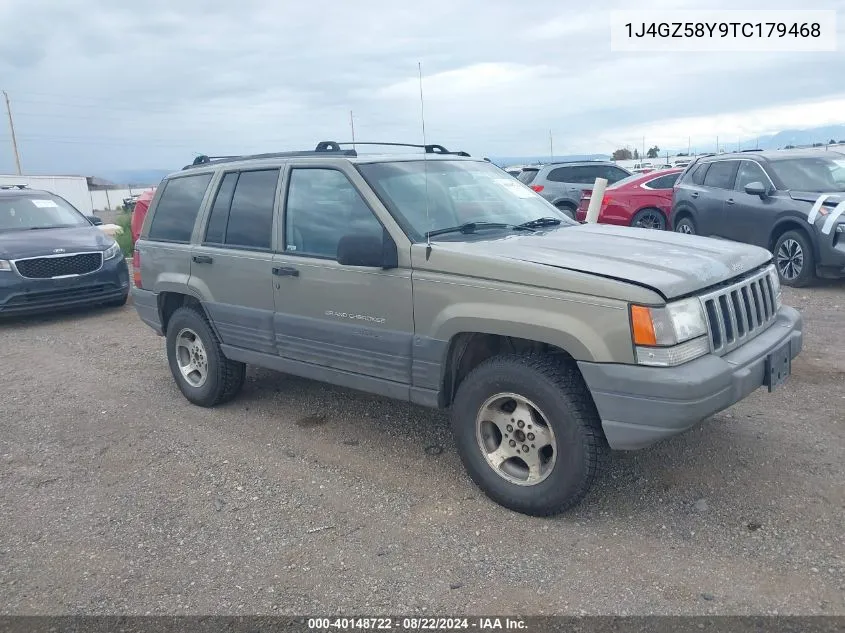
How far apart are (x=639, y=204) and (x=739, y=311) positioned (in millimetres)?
9855

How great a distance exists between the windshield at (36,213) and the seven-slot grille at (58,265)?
101cm

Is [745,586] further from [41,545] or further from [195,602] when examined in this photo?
[41,545]

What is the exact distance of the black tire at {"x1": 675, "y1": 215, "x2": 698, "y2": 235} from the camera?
11.0m

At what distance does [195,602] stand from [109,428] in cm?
263

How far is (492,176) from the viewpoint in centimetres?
511

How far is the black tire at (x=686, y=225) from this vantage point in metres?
11.0

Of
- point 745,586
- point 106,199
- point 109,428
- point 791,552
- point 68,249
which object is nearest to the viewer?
point 745,586

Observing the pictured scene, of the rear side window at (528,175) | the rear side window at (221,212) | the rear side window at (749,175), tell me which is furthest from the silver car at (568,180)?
the rear side window at (221,212)

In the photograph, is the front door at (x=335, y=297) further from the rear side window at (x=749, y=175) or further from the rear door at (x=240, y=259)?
the rear side window at (x=749, y=175)

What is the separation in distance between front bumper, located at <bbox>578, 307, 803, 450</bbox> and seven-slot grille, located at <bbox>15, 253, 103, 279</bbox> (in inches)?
314

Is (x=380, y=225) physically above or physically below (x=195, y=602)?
above

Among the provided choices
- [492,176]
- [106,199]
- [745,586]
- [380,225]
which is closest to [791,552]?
[745,586]

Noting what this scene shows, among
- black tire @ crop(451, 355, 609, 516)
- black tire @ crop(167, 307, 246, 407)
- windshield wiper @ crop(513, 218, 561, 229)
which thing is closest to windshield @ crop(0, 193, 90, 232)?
black tire @ crop(167, 307, 246, 407)

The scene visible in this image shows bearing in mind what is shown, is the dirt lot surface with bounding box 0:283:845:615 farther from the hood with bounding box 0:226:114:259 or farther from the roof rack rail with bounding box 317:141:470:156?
the hood with bounding box 0:226:114:259
